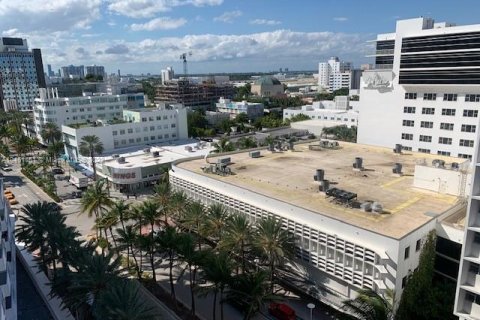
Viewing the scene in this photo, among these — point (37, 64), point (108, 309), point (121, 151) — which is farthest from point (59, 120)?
point (108, 309)

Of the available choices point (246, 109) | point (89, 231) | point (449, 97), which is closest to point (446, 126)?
point (449, 97)

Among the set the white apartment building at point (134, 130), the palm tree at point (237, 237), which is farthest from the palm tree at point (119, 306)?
the white apartment building at point (134, 130)

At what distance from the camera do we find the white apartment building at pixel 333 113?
116m

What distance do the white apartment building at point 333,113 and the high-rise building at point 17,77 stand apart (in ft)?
395

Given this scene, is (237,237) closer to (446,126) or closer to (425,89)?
(446,126)

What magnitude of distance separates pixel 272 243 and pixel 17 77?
175214mm

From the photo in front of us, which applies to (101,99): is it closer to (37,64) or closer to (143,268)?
(37,64)

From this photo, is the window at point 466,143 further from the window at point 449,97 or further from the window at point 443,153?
the window at point 449,97

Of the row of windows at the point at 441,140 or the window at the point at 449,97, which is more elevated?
the window at the point at 449,97

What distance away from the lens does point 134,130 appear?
320 feet

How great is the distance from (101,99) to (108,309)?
11058 centimetres

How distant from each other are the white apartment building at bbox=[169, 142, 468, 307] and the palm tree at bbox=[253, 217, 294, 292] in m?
2.92

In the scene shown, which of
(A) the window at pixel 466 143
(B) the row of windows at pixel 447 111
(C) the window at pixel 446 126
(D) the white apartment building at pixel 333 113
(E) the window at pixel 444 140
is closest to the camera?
(B) the row of windows at pixel 447 111

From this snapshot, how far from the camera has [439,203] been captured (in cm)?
3841
